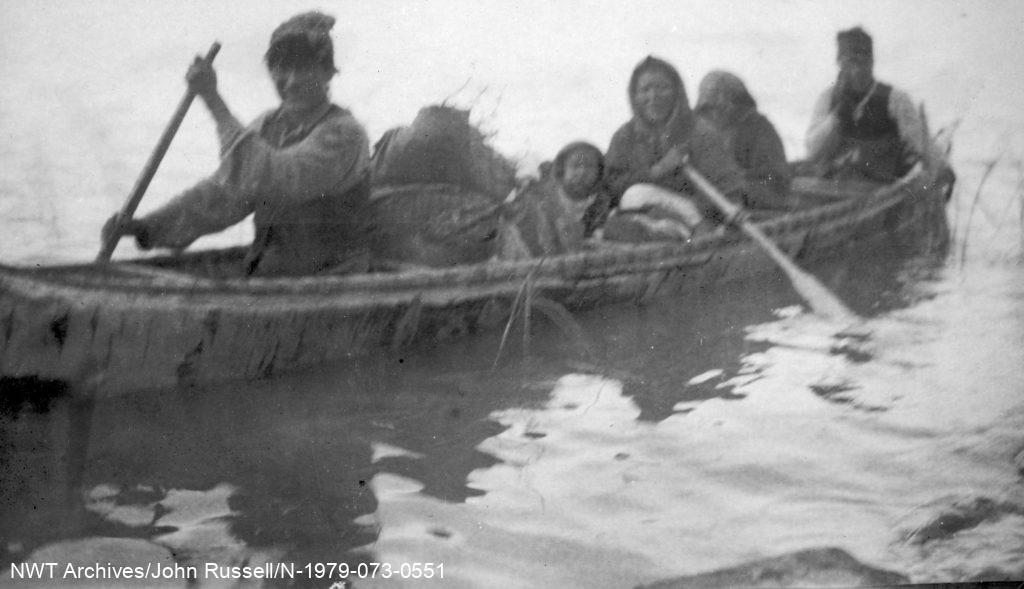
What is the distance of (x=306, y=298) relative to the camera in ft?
9.28

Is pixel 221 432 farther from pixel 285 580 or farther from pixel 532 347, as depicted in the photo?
pixel 532 347

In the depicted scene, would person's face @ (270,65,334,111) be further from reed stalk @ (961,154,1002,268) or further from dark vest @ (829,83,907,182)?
reed stalk @ (961,154,1002,268)

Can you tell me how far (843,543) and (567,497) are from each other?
0.90 meters

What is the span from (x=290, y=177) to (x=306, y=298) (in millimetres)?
349

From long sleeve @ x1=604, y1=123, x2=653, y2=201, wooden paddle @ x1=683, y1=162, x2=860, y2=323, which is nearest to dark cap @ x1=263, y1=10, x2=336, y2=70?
long sleeve @ x1=604, y1=123, x2=653, y2=201

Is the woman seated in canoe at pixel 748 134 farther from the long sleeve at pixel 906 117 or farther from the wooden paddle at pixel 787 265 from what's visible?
the long sleeve at pixel 906 117

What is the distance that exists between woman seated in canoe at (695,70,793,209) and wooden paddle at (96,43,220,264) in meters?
1.54

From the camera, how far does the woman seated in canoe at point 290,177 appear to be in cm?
279

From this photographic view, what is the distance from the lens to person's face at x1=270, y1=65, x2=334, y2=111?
284 centimetres

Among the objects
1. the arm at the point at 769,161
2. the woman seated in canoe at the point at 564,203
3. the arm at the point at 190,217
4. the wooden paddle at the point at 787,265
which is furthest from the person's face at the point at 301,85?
the arm at the point at 769,161

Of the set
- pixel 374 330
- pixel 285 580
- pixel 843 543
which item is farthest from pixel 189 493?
pixel 843 543

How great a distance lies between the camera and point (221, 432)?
2777mm

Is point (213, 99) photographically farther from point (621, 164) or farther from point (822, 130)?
point (822, 130)

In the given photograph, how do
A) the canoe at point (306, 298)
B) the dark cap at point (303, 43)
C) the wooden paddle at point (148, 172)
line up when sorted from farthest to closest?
the dark cap at point (303, 43) < the wooden paddle at point (148, 172) < the canoe at point (306, 298)
